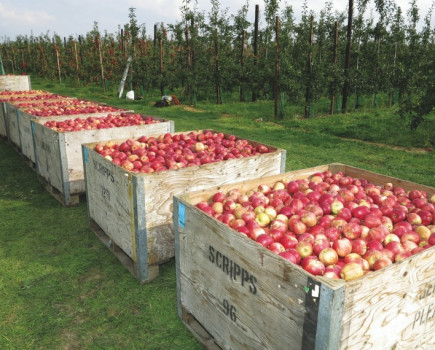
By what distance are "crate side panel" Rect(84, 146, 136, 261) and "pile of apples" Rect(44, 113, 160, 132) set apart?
6.40 ft

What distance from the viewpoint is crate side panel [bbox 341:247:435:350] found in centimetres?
173

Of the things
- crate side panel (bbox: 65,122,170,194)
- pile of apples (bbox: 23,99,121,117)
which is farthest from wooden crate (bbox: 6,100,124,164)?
crate side panel (bbox: 65,122,170,194)

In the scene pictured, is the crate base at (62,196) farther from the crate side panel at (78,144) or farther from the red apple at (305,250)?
the red apple at (305,250)

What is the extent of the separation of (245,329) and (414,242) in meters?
1.25

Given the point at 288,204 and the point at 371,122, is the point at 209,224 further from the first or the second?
the point at 371,122

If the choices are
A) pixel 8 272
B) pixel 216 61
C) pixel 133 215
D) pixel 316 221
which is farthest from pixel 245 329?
pixel 216 61

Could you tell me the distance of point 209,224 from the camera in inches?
96.0

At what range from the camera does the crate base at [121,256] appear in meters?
3.72

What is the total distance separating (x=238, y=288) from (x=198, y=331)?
829 mm

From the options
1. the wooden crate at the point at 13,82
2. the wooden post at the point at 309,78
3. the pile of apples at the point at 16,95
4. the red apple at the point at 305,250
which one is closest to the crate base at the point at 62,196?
the red apple at the point at 305,250

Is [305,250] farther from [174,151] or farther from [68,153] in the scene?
[68,153]

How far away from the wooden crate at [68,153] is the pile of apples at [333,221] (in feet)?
10.5

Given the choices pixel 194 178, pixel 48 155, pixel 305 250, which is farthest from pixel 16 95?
pixel 305 250

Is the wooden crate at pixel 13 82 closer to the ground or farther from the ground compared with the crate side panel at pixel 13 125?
farther from the ground
